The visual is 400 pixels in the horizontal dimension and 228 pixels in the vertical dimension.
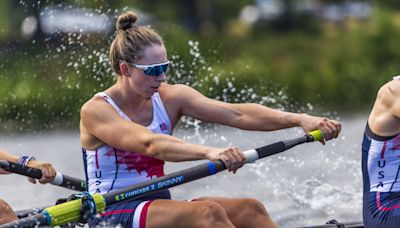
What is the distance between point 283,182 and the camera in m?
10.8

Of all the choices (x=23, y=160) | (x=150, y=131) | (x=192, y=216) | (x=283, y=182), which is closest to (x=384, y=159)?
(x=192, y=216)

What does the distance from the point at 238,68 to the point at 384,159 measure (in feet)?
49.6

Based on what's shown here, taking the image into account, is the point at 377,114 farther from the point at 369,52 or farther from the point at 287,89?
the point at 369,52

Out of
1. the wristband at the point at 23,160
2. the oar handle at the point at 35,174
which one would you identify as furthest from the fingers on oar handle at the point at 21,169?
the wristband at the point at 23,160

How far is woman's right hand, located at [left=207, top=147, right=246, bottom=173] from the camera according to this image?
604cm

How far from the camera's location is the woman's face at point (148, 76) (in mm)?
6453

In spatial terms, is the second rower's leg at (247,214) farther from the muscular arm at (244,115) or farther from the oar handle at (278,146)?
the muscular arm at (244,115)

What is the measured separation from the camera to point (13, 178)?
39.1 feet

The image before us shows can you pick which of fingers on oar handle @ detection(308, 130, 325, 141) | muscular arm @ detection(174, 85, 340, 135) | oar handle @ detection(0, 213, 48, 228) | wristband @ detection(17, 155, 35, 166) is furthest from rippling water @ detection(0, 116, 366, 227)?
oar handle @ detection(0, 213, 48, 228)

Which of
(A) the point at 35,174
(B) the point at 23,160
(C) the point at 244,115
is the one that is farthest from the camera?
(B) the point at 23,160

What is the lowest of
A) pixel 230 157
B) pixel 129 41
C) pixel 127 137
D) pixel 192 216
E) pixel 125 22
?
pixel 192 216

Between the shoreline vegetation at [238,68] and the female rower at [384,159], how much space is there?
5.72 m

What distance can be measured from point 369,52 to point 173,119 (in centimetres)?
2130

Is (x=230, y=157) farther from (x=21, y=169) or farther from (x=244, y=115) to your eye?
(x=21, y=169)
